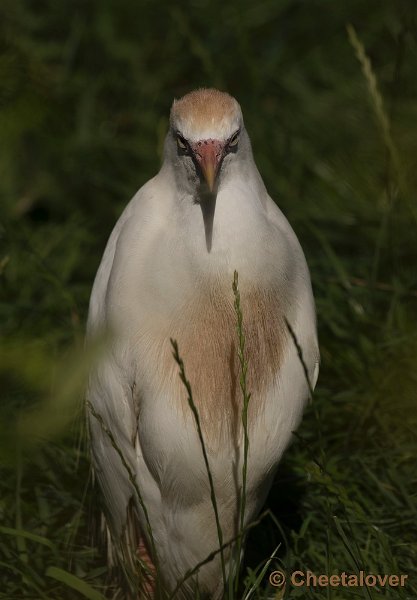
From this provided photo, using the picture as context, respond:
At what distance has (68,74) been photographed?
444 cm

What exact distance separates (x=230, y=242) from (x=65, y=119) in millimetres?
2317

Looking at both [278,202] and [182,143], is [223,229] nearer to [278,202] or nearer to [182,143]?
[182,143]

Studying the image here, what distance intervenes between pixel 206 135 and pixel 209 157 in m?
→ 0.07

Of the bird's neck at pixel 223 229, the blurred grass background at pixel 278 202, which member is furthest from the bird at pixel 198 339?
the blurred grass background at pixel 278 202

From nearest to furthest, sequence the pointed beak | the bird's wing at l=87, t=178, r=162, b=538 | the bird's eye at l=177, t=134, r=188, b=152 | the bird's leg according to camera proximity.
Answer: the pointed beak
the bird's eye at l=177, t=134, r=188, b=152
the bird's wing at l=87, t=178, r=162, b=538
the bird's leg

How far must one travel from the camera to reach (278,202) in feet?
12.6

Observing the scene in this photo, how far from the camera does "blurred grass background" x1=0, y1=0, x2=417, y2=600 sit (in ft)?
8.63

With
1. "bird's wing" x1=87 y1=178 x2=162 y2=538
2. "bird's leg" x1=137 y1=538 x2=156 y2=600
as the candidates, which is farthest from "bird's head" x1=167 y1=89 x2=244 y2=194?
"bird's leg" x1=137 y1=538 x2=156 y2=600

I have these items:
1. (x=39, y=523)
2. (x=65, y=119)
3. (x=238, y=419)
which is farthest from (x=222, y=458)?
(x=65, y=119)

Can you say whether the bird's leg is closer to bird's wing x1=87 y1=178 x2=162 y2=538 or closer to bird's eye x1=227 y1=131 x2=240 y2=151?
bird's wing x1=87 y1=178 x2=162 y2=538

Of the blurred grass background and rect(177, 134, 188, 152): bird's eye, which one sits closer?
rect(177, 134, 188, 152): bird's eye

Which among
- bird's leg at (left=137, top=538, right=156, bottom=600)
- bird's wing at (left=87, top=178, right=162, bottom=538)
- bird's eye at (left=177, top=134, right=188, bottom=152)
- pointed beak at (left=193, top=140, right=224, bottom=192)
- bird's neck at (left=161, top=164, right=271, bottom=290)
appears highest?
bird's eye at (left=177, top=134, right=188, bottom=152)

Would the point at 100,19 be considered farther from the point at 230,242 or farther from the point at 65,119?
the point at 230,242

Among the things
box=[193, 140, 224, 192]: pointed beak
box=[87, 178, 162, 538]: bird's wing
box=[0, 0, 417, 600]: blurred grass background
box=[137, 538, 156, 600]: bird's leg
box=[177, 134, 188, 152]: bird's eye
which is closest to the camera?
box=[193, 140, 224, 192]: pointed beak
